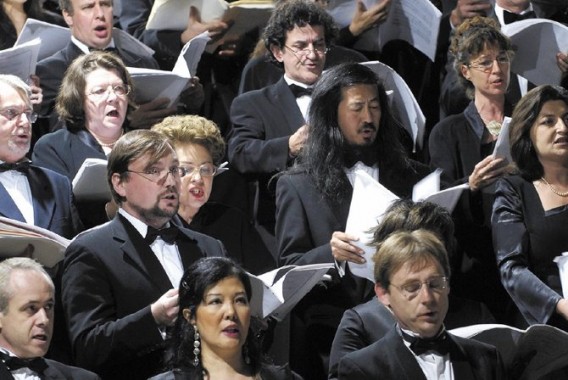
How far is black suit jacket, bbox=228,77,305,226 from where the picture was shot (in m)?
5.21

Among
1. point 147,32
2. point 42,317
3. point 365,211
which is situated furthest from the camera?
A: point 147,32

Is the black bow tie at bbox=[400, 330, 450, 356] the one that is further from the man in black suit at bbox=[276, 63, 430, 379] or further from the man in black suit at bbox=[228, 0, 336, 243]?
the man in black suit at bbox=[228, 0, 336, 243]

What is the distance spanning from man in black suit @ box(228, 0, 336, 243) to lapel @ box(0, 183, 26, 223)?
99cm

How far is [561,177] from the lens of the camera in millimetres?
4832

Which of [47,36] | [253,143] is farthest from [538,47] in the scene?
[47,36]

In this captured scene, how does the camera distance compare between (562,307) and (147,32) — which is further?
(147,32)

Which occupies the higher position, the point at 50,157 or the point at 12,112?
the point at 12,112

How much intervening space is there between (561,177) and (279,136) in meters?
1.13

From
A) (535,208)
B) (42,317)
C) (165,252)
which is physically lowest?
(535,208)

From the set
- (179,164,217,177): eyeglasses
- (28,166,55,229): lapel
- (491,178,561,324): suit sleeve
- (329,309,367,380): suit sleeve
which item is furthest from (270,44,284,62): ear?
(329,309,367,380): suit sleeve

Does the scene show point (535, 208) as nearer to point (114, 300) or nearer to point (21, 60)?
point (114, 300)

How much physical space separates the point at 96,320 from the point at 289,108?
167 cm

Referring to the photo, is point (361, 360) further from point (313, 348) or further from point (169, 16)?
point (169, 16)

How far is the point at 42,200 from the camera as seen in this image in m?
4.66
